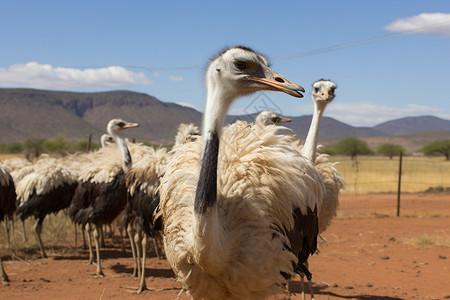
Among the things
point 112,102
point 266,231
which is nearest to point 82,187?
point 266,231

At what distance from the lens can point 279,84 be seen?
3.09 m

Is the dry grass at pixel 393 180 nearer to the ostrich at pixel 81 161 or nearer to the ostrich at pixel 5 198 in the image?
the ostrich at pixel 81 161

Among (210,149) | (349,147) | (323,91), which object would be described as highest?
(323,91)

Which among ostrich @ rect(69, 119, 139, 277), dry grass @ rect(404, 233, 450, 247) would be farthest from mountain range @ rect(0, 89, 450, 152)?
ostrich @ rect(69, 119, 139, 277)

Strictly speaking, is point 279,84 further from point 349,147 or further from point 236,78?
point 349,147

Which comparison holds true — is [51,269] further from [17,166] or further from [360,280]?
[360,280]

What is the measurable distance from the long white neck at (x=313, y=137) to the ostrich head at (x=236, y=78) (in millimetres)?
2727

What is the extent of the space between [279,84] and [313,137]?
2.94m

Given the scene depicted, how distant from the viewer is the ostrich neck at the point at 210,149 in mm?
2961

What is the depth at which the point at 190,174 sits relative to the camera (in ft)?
12.3

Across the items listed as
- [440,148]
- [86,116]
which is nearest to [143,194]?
[440,148]

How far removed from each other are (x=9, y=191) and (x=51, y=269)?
1.59 metres

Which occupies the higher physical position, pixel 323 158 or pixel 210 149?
pixel 210 149

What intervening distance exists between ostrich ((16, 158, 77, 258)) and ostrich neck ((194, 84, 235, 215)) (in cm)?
730
